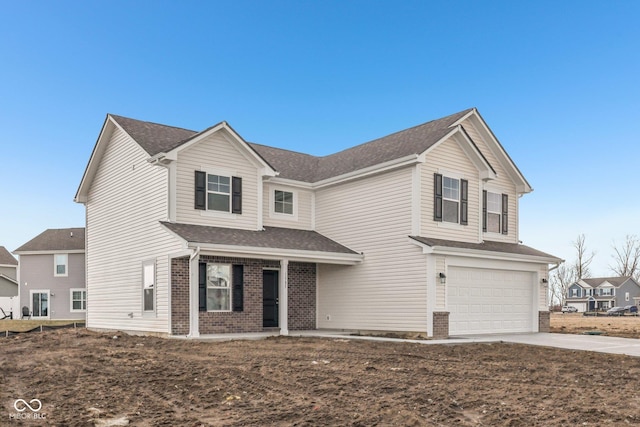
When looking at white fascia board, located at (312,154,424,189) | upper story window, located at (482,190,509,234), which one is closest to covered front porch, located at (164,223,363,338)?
white fascia board, located at (312,154,424,189)

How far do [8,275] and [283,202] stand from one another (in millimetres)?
38063

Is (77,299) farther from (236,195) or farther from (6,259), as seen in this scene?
(6,259)

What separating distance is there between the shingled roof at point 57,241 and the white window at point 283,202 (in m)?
17.5

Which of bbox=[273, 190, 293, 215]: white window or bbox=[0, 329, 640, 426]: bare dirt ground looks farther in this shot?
bbox=[273, 190, 293, 215]: white window

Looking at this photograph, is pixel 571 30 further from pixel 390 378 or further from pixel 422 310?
pixel 390 378

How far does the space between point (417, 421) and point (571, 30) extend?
17667 millimetres

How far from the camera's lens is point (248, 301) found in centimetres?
1728

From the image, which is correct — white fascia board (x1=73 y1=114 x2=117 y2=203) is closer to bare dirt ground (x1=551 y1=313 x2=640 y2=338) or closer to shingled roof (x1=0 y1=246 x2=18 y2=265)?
bare dirt ground (x1=551 y1=313 x2=640 y2=338)

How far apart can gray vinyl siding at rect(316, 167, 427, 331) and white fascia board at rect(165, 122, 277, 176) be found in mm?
2957

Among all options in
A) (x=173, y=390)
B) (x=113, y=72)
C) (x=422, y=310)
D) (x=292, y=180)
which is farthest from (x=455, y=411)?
(x=113, y=72)

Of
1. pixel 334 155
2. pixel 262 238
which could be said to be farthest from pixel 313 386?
pixel 334 155

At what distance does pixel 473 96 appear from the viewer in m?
21.3

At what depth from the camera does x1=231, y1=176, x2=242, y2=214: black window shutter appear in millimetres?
17969

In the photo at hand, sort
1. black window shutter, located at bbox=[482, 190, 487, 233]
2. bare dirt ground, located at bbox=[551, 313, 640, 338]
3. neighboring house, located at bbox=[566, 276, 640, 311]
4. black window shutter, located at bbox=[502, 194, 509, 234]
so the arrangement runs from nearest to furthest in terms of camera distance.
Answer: black window shutter, located at bbox=[482, 190, 487, 233], black window shutter, located at bbox=[502, 194, 509, 234], bare dirt ground, located at bbox=[551, 313, 640, 338], neighboring house, located at bbox=[566, 276, 640, 311]
